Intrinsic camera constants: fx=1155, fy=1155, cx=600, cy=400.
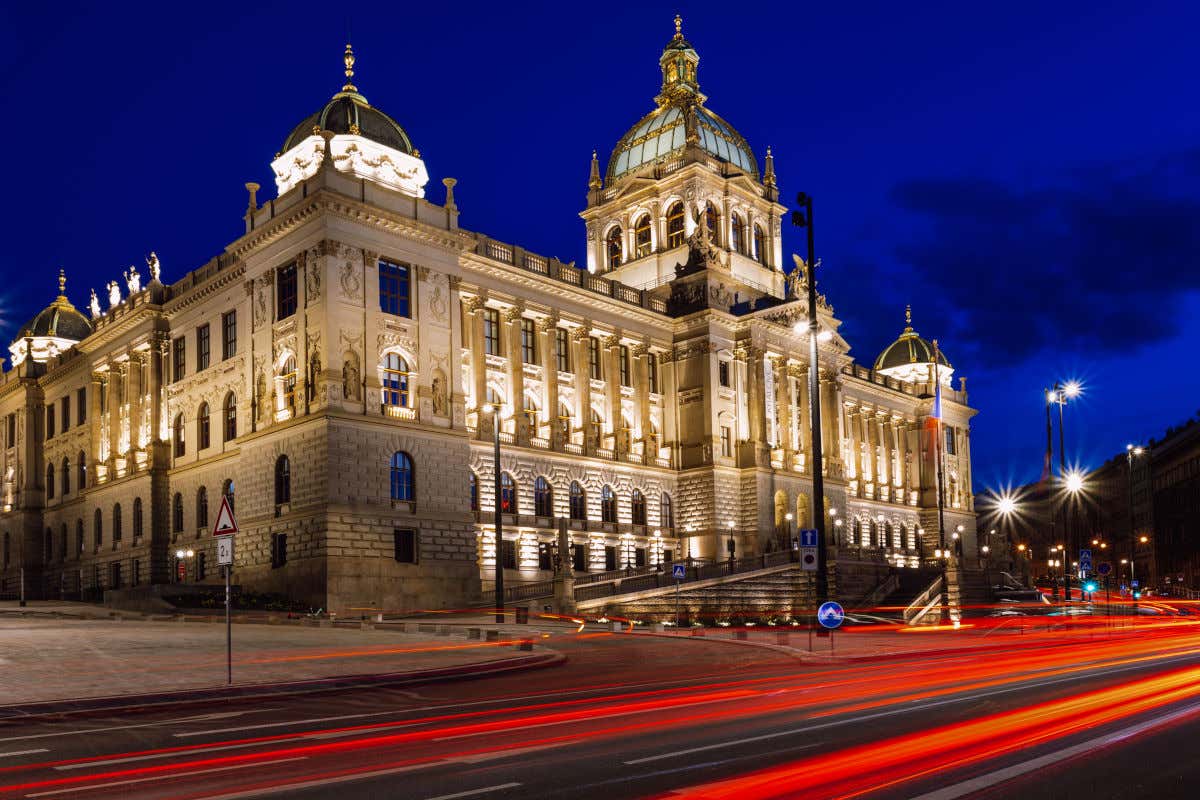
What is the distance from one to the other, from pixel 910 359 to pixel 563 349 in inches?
2356

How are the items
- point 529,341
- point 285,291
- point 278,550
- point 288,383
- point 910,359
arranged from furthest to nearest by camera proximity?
point 910,359 < point 529,341 < point 285,291 < point 288,383 < point 278,550

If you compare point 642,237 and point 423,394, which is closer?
point 423,394

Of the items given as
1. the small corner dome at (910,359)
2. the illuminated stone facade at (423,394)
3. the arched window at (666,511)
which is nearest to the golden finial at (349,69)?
the illuminated stone facade at (423,394)

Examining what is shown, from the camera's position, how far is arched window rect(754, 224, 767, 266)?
90.2 metres

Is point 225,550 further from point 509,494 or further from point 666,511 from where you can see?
point 666,511

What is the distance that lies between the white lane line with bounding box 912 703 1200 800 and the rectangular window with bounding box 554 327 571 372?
176 ft

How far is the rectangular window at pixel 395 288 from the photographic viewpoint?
179 ft

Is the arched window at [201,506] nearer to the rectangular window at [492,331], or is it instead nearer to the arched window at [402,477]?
the arched window at [402,477]

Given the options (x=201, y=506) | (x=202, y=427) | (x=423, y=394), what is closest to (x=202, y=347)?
(x=202, y=427)

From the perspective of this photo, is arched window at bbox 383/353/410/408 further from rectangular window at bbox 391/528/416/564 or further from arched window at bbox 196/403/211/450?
arched window at bbox 196/403/211/450

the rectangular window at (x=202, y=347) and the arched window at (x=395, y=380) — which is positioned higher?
the rectangular window at (x=202, y=347)

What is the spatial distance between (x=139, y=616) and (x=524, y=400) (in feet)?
82.9

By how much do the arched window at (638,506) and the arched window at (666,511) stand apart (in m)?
1.66

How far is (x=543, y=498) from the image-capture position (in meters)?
64.0
